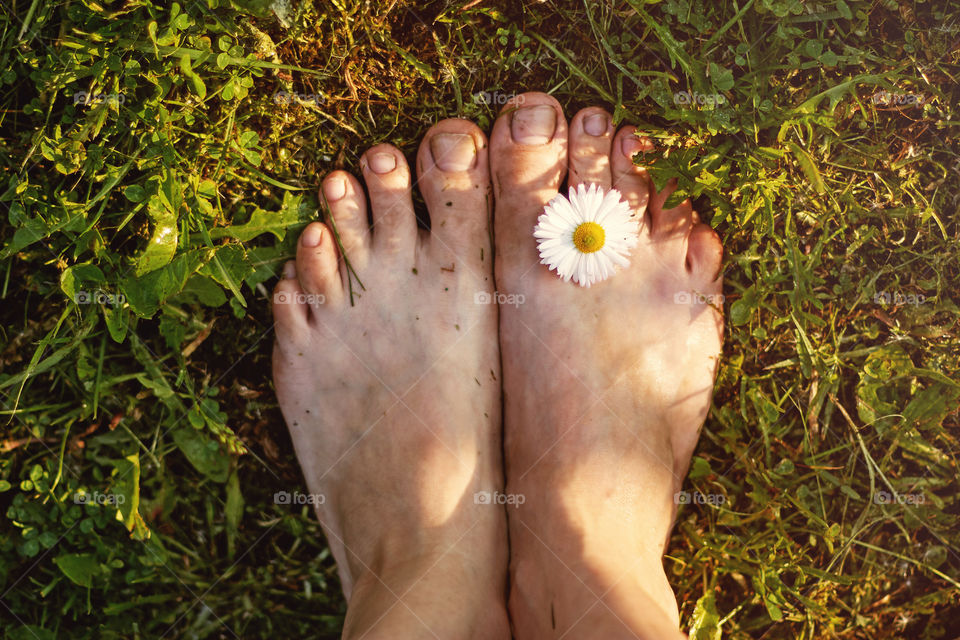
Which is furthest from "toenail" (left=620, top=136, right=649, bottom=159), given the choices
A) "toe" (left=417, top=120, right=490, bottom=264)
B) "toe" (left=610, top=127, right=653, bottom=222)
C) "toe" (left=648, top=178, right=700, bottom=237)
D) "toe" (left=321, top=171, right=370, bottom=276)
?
"toe" (left=321, top=171, right=370, bottom=276)

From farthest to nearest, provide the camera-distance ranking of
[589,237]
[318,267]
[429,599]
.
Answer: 1. [318,267]
2. [589,237]
3. [429,599]

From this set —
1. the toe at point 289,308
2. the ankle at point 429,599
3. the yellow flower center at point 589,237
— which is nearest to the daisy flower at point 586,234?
the yellow flower center at point 589,237

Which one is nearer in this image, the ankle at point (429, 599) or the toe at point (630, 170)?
the ankle at point (429, 599)

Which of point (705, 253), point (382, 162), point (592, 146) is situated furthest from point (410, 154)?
point (705, 253)

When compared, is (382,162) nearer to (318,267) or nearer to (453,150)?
(453,150)

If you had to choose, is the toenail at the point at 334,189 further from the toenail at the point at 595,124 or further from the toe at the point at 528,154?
the toenail at the point at 595,124

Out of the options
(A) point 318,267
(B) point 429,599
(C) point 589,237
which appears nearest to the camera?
(B) point 429,599
